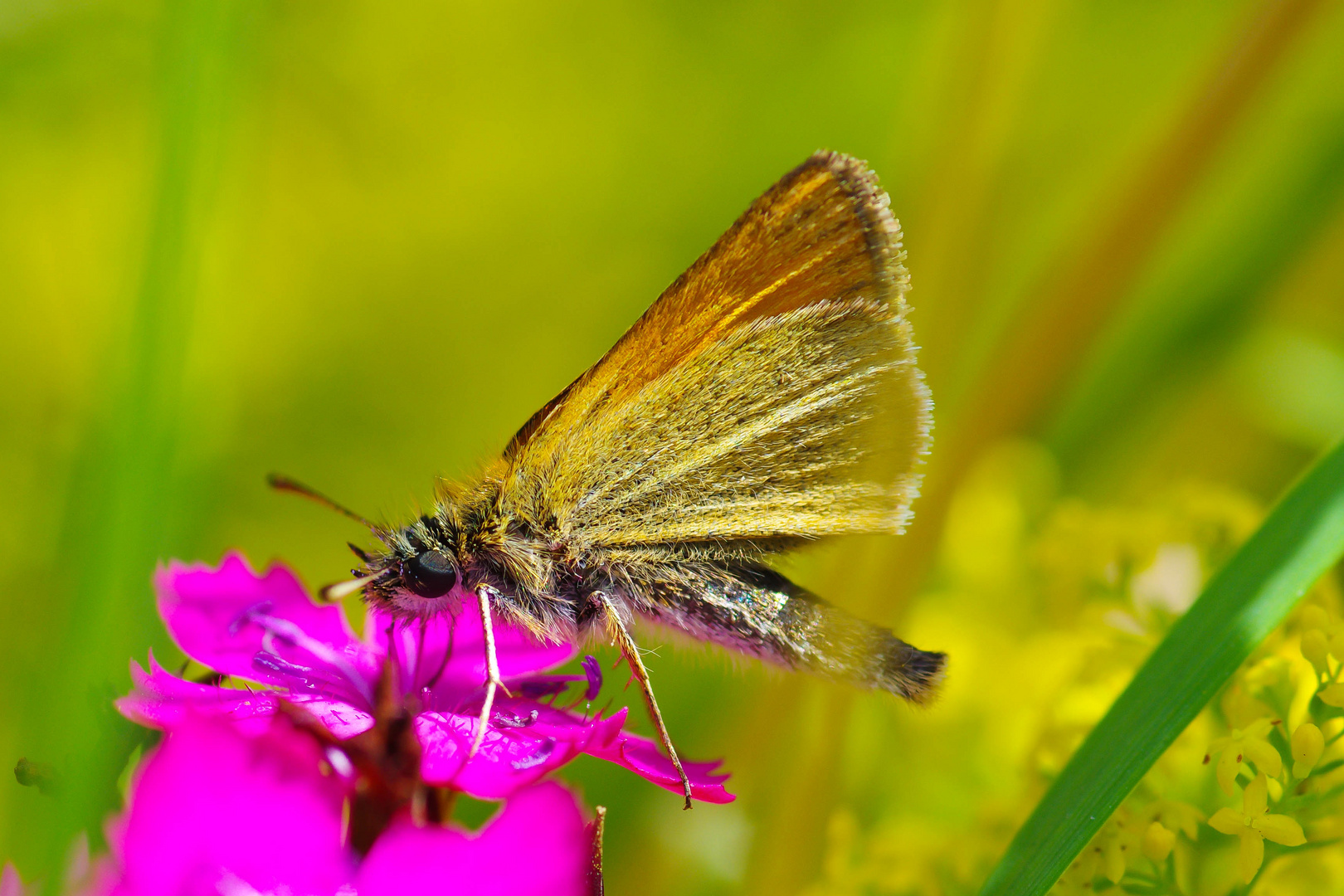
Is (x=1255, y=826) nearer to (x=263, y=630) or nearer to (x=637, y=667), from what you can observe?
(x=637, y=667)

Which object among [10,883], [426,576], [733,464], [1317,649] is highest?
[1317,649]

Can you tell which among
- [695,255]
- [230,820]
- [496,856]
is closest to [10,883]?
[230,820]

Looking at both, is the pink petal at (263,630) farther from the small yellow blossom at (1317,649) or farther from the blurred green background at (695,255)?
the small yellow blossom at (1317,649)

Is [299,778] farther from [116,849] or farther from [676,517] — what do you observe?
[676,517]

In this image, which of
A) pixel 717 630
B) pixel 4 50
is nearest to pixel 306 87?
pixel 4 50

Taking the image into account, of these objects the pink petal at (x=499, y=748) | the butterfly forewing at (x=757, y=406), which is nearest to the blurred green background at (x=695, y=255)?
the butterfly forewing at (x=757, y=406)

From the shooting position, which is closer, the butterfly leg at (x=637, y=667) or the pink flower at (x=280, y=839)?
the pink flower at (x=280, y=839)
